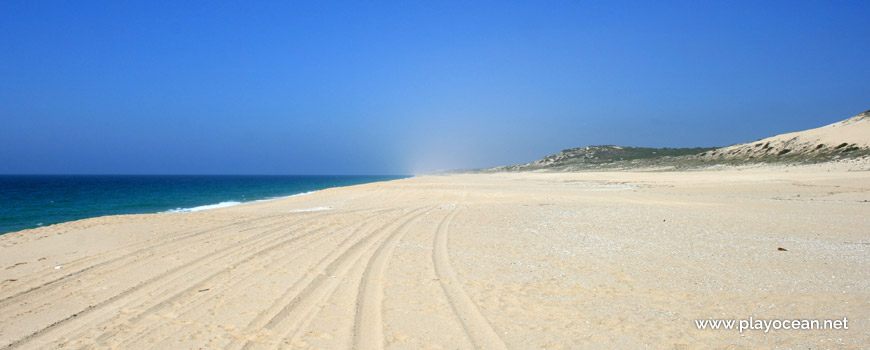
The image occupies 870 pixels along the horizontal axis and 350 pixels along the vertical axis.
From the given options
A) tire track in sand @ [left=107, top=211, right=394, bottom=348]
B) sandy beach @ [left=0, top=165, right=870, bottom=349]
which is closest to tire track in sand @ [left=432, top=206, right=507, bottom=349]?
sandy beach @ [left=0, top=165, right=870, bottom=349]

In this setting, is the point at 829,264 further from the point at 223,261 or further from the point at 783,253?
the point at 223,261

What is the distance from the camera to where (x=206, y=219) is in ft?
45.6

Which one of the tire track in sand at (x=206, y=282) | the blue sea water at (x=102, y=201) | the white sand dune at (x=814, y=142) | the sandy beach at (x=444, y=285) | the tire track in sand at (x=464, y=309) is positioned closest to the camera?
the tire track in sand at (x=464, y=309)

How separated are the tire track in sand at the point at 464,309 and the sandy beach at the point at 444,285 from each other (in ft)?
0.07

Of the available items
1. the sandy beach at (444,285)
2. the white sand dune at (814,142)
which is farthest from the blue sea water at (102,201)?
the white sand dune at (814,142)

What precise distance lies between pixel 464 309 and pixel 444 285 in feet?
3.20

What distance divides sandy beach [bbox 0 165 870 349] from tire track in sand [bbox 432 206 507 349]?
0.07ft

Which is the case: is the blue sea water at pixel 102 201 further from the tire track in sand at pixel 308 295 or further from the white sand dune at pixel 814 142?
the white sand dune at pixel 814 142

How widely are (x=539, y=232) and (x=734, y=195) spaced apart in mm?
13167

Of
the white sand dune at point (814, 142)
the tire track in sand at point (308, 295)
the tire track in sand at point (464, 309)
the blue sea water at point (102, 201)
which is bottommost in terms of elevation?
the tire track in sand at point (464, 309)

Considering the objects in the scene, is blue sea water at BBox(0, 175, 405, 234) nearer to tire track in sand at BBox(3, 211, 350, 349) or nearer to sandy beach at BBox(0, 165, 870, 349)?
sandy beach at BBox(0, 165, 870, 349)

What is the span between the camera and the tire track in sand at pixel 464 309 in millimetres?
3824

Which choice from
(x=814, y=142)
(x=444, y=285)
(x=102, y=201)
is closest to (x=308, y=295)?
(x=444, y=285)

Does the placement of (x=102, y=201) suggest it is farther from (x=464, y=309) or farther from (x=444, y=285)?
(x=464, y=309)
